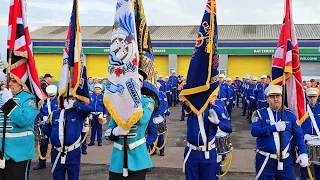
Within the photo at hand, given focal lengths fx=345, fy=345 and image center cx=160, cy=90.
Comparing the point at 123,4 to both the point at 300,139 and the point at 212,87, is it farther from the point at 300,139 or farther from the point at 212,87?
the point at 300,139

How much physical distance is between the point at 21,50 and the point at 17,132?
1.25m

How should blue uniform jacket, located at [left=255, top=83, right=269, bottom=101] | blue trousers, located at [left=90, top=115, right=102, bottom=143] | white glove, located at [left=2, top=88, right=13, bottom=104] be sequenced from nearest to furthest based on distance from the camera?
white glove, located at [left=2, top=88, right=13, bottom=104]
blue trousers, located at [left=90, top=115, right=102, bottom=143]
blue uniform jacket, located at [left=255, top=83, right=269, bottom=101]

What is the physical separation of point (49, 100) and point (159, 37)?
2426cm

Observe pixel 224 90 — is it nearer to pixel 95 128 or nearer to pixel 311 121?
pixel 95 128

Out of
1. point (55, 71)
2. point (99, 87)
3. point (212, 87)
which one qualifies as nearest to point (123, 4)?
point (212, 87)

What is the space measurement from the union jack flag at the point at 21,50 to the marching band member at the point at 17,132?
15 centimetres

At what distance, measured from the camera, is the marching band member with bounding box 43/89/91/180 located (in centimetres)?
568

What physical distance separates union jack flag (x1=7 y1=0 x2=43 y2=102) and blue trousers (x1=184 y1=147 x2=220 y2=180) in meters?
2.56

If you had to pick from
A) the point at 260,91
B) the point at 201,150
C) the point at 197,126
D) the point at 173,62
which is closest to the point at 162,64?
the point at 173,62

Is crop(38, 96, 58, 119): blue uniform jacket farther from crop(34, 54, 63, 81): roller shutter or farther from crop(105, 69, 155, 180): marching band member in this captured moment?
crop(34, 54, 63, 81): roller shutter

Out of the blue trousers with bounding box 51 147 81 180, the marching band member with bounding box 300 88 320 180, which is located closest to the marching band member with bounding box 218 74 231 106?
the marching band member with bounding box 300 88 320 180

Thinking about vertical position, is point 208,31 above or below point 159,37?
below

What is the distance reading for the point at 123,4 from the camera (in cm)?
418

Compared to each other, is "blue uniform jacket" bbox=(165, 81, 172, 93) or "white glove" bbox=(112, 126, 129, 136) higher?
"white glove" bbox=(112, 126, 129, 136)
